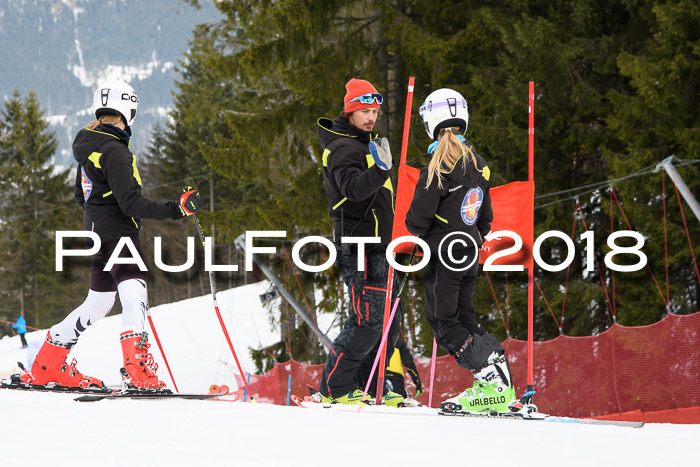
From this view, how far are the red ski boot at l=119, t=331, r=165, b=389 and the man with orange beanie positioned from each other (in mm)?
1102

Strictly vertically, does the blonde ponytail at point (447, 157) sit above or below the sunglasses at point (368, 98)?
below

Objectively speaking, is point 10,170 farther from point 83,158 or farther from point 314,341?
point 83,158

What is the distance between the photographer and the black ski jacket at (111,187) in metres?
4.41

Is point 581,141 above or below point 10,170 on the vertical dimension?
below

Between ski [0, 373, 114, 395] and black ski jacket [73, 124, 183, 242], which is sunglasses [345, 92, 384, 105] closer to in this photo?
black ski jacket [73, 124, 183, 242]

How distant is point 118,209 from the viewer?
457 cm

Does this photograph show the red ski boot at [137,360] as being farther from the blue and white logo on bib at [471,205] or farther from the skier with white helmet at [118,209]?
the blue and white logo on bib at [471,205]

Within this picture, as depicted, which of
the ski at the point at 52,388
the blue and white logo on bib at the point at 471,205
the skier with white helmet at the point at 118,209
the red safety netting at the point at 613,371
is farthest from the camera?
the red safety netting at the point at 613,371

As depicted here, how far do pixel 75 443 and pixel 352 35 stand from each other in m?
9.57

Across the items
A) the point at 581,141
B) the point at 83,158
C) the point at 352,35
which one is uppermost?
the point at 352,35

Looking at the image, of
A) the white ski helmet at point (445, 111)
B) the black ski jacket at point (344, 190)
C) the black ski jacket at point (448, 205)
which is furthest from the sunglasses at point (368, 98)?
the black ski jacket at point (448, 205)

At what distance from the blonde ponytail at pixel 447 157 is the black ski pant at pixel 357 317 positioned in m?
0.68

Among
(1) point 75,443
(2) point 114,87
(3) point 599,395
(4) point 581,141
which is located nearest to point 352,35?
(4) point 581,141

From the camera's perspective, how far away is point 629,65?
28.6ft
